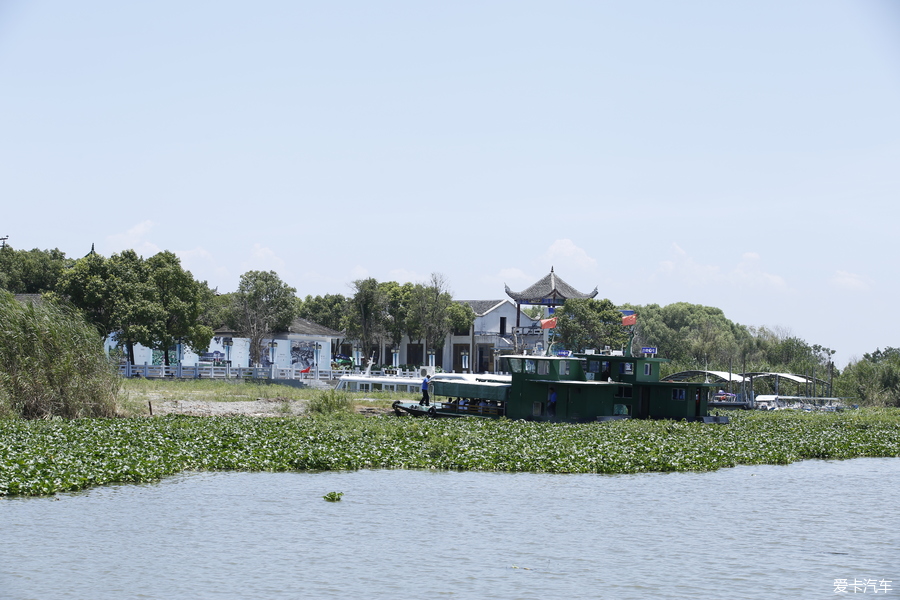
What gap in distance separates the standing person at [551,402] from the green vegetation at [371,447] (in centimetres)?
262

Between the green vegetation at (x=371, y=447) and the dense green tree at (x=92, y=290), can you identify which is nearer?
the green vegetation at (x=371, y=447)

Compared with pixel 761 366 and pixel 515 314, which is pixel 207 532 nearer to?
pixel 761 366

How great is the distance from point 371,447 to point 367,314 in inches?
2197

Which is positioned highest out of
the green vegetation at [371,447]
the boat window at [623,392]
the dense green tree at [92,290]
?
the dense green tree at [92,290]

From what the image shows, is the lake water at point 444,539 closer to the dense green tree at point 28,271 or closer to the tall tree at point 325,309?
the dense green tree at point 28,271

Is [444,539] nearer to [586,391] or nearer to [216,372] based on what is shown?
[586,391]

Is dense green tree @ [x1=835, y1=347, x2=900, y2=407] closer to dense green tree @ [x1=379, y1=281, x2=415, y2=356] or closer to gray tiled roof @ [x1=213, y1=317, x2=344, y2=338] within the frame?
dense green tree @ [x1=379, y1=281, x2=415, y2=356]

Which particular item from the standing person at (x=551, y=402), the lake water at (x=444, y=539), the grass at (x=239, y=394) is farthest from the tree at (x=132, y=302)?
the lake water at (x=444, y=539)

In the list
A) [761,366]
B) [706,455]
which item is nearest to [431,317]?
[761,366]

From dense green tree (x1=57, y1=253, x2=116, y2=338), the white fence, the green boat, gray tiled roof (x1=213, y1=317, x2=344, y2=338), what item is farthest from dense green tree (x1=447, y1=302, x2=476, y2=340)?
the green boat

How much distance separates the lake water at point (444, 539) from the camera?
12.9 m

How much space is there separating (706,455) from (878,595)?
548 inches

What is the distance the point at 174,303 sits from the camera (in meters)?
58.3

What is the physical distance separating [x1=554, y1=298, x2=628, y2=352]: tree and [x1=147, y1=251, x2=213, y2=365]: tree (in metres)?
30.2
